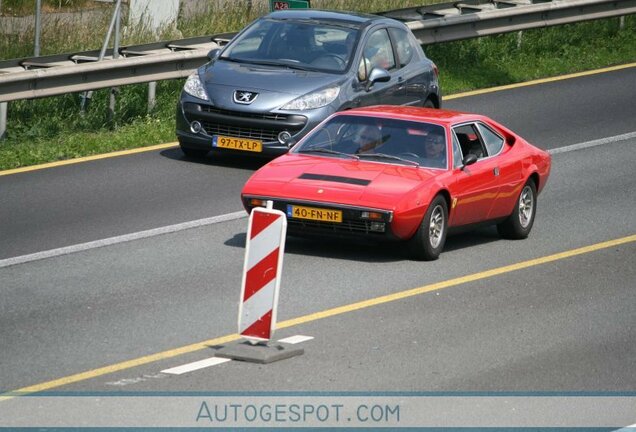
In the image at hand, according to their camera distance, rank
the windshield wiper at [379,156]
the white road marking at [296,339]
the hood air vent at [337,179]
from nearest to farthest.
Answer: the white road marking at [296,339], the hood air vent at [337,179], the windshield wiper at [379,156]

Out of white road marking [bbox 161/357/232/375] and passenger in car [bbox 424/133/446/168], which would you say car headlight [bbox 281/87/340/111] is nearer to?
passenger in car [bbox 424/133/446/168]

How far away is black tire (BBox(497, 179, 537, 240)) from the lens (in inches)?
614

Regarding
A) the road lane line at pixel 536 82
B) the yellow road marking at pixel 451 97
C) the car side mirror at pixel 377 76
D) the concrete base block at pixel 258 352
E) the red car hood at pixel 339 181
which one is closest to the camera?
the concrete base block at pixel 258 352

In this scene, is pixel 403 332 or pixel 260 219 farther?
pixel 403 332

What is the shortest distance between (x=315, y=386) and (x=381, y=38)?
1042 centimetres

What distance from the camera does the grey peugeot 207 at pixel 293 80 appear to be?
17969 mm

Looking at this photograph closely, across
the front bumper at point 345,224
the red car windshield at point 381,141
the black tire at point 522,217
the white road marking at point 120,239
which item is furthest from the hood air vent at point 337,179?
the black tire at point 522,217

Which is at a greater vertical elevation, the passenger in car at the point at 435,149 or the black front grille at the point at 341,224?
the passenger in car at the point at 435,149

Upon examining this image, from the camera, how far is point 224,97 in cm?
1808

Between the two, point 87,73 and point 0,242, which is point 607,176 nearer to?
point 87,73

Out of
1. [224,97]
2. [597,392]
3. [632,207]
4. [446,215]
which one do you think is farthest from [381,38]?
[597,392]

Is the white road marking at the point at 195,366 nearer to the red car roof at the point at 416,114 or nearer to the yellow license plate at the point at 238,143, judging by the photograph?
the red car roof at the point at 416,114

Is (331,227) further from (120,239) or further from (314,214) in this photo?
(120,239)

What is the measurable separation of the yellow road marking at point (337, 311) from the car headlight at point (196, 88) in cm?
519
